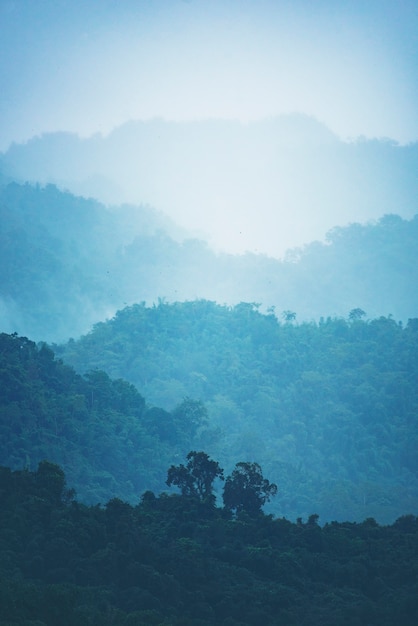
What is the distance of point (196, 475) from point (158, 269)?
52828 millimetres

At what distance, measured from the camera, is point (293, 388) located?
5131cm

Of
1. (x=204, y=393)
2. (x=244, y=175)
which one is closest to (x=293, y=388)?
(x=204, y=393)

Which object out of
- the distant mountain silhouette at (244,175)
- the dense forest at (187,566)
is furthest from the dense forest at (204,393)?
the distant mountain silhouette at (244,175)

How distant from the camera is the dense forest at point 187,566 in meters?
17.4

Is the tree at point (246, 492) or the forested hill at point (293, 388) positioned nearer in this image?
the tree at point (246, 492)

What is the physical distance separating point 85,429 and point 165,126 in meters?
102

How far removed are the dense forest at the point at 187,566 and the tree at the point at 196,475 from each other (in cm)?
135

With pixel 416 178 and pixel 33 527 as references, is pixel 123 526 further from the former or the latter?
pixel 416 178

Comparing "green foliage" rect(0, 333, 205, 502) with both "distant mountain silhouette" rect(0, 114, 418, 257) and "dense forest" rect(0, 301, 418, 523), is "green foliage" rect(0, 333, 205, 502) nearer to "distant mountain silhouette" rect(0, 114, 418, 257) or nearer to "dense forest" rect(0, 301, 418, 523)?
"dense forest" rect(0, 301, 418, 523)

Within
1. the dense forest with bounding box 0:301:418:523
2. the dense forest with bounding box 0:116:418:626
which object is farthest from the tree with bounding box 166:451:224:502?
the dense forest with bounding box 0:301:418:523

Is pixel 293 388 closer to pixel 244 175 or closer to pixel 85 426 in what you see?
pixel 85 426

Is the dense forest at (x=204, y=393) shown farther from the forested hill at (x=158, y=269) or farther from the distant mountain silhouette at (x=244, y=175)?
the distant mountain silhouette at (x=244, y=175)

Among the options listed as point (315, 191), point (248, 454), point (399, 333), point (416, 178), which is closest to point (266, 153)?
point (315, 191)

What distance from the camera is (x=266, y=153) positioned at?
4970 inches
